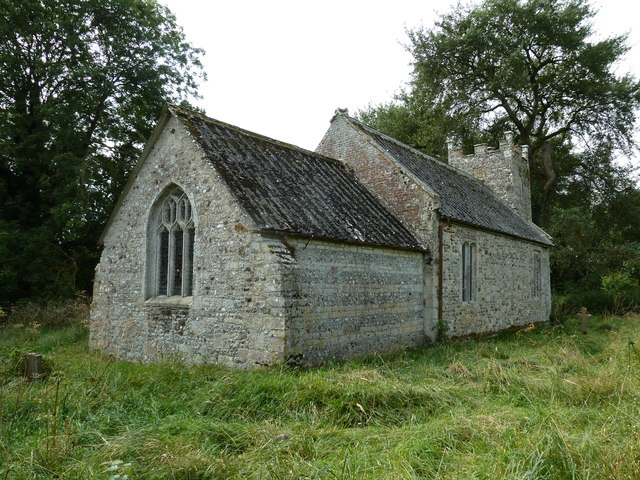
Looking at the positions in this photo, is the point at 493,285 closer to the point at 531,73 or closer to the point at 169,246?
the point at 169,246

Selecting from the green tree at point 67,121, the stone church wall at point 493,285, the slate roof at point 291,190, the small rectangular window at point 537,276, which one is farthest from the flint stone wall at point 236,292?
the small rectangular window at point 537,276

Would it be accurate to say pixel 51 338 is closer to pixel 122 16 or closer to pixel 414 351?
pixel 414 351

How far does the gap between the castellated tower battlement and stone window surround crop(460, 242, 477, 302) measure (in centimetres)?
808

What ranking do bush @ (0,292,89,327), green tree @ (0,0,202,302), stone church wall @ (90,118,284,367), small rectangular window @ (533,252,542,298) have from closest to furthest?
stone church wall @ (90,118,284,367) < bush @ (0,292,89,327) < green tree @ (0,0,202,302) < small rectangular window @ (533,252,542,298)

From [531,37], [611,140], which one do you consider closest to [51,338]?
[531,37]

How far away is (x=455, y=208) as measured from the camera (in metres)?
15.2

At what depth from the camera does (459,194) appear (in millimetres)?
17547

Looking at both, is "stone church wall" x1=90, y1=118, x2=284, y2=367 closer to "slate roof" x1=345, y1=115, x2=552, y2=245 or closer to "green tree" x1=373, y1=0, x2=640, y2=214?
"slate roof" x1=345, y1=115, x2=552, y2=245

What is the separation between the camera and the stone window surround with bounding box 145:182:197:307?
10.9m

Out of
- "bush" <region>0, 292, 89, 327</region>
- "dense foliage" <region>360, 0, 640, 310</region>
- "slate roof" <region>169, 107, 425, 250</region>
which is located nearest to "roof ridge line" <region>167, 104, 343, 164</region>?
"slate roof" <region>169, 107, 425, 250</region>

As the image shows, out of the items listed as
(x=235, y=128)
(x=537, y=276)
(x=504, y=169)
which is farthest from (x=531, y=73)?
(x=235, y=128)

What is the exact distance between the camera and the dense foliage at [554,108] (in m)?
26.1

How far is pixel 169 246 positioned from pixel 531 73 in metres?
25.8

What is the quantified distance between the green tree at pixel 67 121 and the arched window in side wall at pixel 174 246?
7102 millimetres
